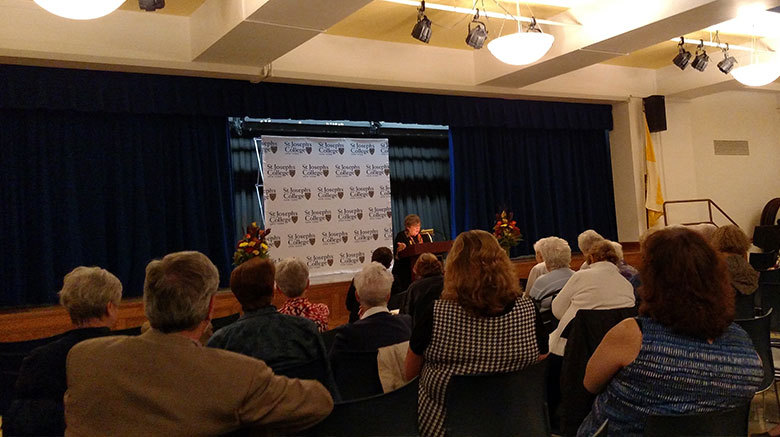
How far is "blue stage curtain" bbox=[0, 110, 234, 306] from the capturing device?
6027mm

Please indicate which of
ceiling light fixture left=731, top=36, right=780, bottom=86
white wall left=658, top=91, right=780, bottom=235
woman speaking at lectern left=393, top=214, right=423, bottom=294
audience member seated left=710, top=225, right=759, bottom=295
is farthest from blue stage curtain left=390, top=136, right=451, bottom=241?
audience member seated left=710, top=225, right=759, bottom=295

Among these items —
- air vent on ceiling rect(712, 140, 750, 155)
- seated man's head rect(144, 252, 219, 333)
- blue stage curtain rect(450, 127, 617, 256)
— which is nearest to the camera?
seated man's head rect(144, 252, 219, 333)

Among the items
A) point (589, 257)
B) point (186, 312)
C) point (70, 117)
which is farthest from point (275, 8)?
point (186, 312)

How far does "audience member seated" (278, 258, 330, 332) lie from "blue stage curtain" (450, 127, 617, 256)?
18.1 feet

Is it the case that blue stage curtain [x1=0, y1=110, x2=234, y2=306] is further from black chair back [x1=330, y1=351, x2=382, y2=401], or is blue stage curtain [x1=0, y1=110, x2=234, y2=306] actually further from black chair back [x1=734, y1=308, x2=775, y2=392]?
black chair back [x1=734, y1=308, x2=775, y2=392]

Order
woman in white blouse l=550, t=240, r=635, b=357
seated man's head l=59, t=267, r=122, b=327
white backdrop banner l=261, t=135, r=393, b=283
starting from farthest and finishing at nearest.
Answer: white backdrop banner l=261, t=135, r=393, b=283, woman in white blouse l=550, t=240, r=635, b=357, seated man's head l=59, t=267, r=122, b=327

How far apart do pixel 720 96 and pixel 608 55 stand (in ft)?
18.2

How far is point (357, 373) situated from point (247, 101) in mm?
4765

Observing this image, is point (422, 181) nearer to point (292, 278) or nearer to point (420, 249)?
point (420, 249)

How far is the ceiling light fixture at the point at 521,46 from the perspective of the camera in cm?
544

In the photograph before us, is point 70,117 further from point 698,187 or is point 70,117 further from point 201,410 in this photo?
point 698,187

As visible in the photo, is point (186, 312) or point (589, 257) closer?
point (186, 312)

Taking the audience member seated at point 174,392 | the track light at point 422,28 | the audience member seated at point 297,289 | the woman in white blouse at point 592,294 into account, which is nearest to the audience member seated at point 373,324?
the audience member seated at point 297,289

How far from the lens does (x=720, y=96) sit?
Answer: 1144 cm
